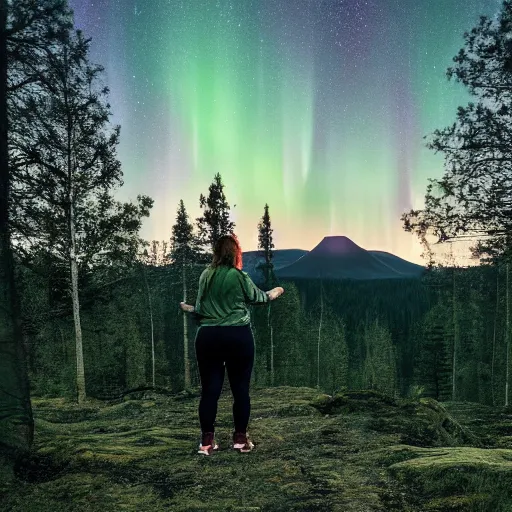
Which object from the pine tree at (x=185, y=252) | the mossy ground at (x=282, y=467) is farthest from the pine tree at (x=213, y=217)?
the mossy ground at (x=282, y=467)

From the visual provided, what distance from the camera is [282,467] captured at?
444cm

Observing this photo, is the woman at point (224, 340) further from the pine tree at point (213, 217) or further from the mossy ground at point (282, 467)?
the pine tree at point (213, 217)

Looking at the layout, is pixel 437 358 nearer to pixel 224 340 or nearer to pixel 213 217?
pixel 213 217

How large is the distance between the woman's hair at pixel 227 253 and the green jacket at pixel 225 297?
0.06 m

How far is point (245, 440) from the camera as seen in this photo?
16.8 feet

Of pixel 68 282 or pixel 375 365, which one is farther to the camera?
pixel 375 365

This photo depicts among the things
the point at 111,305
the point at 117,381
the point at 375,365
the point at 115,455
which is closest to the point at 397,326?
the point at 375,365

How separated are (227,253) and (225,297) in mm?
504

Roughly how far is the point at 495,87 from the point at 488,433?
7.07 m

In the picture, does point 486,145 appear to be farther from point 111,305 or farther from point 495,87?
point 111,305

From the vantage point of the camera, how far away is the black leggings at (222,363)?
5.01 metres

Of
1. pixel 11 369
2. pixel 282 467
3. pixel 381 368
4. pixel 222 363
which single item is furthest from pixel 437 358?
pixel 11 369

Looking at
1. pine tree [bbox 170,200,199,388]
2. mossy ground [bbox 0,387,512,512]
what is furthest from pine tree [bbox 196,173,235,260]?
mossy ground [bbox 0,387,512,512]

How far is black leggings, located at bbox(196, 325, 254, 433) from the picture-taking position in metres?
5.01
